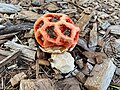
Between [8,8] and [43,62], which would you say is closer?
[43,62]

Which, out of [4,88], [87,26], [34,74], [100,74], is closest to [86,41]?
[87,26]

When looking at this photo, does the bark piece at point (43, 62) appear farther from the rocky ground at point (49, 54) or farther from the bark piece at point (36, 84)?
the bark piece at point (36, 84)

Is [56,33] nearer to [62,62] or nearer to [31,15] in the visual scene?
[62,62]

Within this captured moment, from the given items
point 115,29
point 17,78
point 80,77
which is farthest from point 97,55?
point 17,78

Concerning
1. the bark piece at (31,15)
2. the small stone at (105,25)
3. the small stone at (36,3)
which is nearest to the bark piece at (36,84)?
the bark piece at (31,15)

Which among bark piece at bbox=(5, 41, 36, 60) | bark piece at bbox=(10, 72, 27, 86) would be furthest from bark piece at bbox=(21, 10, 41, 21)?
bark piece at bbox=(10, 72, 27, 86)
